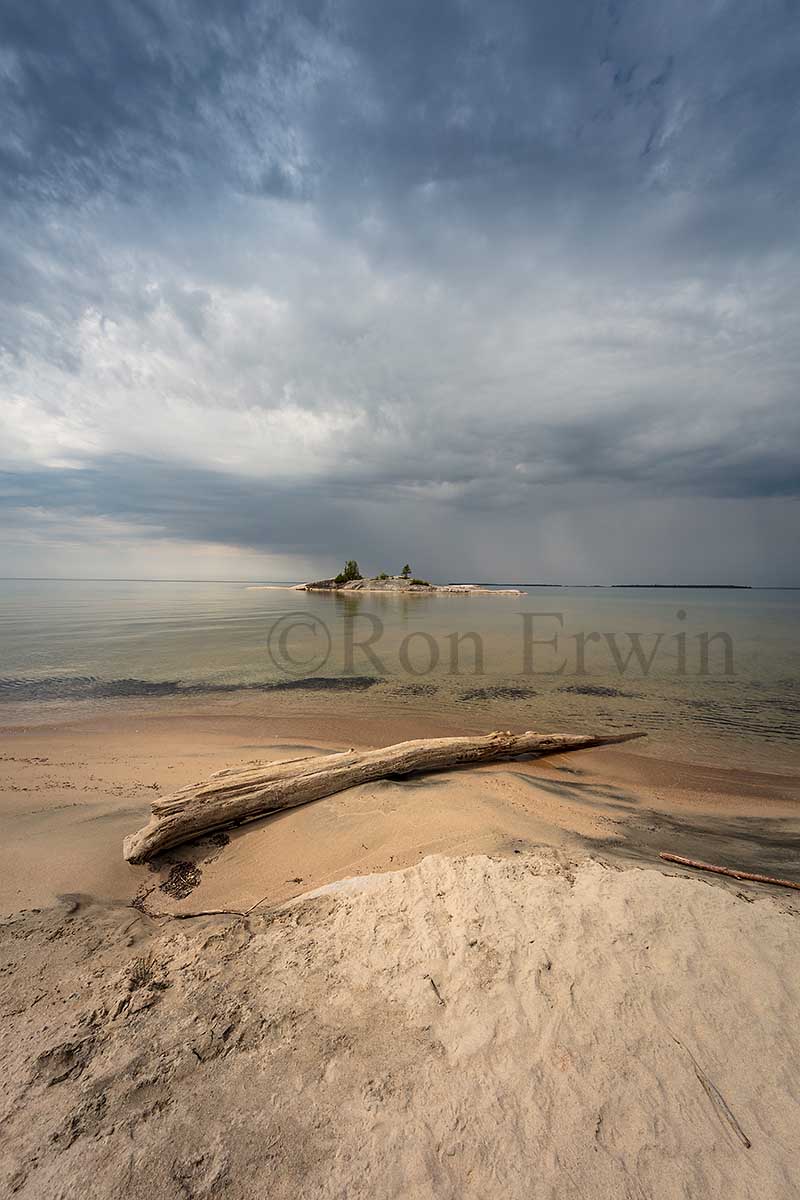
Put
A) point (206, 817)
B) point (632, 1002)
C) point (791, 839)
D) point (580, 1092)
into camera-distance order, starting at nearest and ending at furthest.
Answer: point (580, 1092) < point (632, 1002) < point (206, 817) < point (791, 839)

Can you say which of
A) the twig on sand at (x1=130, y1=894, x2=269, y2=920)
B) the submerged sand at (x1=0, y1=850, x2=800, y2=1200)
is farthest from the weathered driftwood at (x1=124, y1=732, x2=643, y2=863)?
the submerged sand at (x1=0, y1=850, x2=800, y2=1200)

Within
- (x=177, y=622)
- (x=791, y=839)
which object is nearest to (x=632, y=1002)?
(x=791, y=839)

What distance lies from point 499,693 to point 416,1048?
13603 millimetres

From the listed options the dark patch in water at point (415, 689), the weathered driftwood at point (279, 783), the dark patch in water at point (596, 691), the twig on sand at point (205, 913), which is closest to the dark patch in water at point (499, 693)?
the dark patch in water at point (415, 689)

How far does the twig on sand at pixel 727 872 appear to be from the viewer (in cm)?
488

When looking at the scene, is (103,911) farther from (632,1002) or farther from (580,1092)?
(632,1002)

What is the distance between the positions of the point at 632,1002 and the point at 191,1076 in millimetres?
3003

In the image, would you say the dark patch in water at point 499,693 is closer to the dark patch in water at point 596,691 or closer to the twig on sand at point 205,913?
the dark patch in water at point 596,691

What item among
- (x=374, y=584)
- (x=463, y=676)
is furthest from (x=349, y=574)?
(x=463, y=676)

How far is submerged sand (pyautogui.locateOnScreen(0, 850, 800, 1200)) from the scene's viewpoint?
2.39 m

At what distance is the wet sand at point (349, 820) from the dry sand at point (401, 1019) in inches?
2.4

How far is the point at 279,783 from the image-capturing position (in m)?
6.81

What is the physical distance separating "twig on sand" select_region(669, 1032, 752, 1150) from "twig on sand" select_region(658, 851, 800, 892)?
272cm

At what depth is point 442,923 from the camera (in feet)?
13.5
